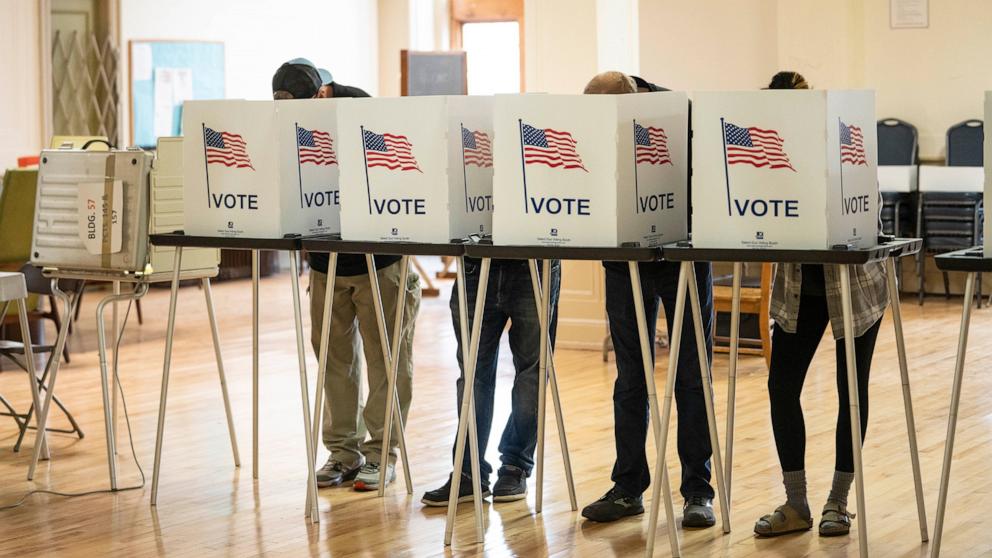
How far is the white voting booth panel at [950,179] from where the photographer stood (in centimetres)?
868

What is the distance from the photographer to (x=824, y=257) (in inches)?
116

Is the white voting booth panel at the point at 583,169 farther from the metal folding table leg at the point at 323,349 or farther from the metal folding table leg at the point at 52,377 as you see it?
the metal folding table leg at the point at 52,377

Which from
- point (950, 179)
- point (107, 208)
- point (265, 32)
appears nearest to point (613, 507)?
point (107, 208)

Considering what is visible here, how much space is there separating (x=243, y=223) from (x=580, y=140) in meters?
1.12

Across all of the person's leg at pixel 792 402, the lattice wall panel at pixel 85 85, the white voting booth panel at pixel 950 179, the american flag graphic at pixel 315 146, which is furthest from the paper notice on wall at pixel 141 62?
the person's leg at pixel 792 402

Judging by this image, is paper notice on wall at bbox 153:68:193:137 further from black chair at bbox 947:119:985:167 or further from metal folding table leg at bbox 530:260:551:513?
metal folding table leg at bbox 530:260:551:513

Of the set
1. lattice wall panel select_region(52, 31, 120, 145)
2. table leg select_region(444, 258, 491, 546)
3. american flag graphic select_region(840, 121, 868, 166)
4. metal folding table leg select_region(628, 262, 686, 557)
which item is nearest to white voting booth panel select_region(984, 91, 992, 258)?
american flag graphic select_region(840, 121, 868, 166)

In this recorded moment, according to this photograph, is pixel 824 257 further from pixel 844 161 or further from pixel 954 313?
pixel 954 313

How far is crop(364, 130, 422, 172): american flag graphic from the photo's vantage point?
347 cm

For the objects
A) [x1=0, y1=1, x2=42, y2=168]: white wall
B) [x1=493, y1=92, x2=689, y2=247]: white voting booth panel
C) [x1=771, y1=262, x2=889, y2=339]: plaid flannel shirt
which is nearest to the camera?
[x1=493, y1=92, x2=689, y2=247]: white voting booth panel

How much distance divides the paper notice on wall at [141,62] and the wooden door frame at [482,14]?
10.3 feet

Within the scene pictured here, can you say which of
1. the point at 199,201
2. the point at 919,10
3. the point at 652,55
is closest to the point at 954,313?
the point at 919,10

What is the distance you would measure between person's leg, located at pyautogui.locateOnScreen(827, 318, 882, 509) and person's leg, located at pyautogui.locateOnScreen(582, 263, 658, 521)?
52 cm

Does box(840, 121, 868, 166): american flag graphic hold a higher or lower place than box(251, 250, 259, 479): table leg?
higher
